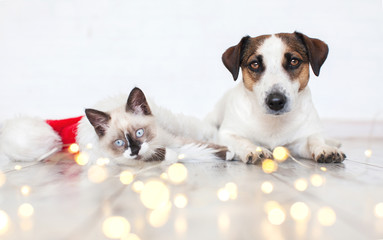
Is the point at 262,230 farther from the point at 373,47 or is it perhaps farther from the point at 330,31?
the point at 373,47

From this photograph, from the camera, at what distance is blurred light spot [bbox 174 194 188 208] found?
44.0 inches

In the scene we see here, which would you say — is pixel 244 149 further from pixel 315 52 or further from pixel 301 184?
pixel 315 52

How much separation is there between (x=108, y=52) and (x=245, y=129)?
2.01m

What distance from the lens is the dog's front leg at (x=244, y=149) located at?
5.86 feet

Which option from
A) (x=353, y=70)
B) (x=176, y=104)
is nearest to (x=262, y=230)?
(x=176, y=104)

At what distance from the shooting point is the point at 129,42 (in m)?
3.59

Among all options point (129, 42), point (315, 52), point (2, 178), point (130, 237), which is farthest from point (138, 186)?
point (129, 42)

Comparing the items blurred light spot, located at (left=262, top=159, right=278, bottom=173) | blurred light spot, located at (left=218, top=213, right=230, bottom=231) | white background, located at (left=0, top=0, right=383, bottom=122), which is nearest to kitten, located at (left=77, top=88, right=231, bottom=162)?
blurred light spot, located at (left=262, top=159, right=278, bottom=173)

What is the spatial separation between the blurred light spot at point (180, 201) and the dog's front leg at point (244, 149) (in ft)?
2.17

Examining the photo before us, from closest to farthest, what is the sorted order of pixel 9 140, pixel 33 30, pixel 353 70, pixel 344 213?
1. pixel 344 213
2. pixel 9 140
3. pixel 33 30
4. pixel 353 70

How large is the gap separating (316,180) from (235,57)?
91 cm

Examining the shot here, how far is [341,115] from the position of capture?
3.89m

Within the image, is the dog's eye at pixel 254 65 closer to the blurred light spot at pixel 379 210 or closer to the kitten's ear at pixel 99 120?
the kitten's ear at pixel 99 120

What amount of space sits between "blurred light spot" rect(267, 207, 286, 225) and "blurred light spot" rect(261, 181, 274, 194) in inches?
7.5
